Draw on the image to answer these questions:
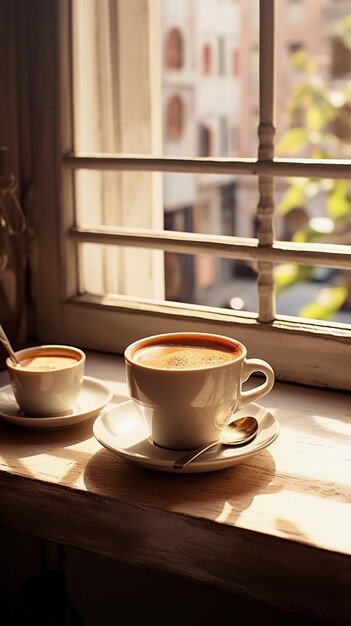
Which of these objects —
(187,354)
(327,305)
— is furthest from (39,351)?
(327,305)

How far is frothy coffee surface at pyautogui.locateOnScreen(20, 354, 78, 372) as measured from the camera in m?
0.90

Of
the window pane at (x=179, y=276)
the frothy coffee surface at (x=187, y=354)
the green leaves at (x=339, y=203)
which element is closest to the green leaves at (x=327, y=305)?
the window pane at (x=179, y=276)

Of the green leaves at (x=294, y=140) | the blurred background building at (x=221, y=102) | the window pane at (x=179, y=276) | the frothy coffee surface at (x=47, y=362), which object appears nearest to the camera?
the frothy coffee surface at (x=47, y=362)

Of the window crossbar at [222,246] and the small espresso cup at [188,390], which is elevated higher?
the window crossbar at [222,246]

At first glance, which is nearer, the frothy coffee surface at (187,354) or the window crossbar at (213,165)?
the frothy coffee surface at (187,354)

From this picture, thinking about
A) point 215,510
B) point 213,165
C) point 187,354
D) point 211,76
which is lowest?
point 215,510

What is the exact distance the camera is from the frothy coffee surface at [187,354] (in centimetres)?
77

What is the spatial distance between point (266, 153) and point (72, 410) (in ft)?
1.29

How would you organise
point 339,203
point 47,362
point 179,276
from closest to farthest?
point 47,362, point 339,203, point 179,276

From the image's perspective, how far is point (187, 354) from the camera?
2.65ft

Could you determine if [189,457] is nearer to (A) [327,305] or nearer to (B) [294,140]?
(A) [327,305]

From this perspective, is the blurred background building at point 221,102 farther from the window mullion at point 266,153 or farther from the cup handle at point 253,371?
the cup handle at point 253,371

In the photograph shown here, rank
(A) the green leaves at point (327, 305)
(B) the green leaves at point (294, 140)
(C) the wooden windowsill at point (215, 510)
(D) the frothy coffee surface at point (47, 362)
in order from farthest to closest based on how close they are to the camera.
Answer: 1. (B) the green leaves at point (294, 140)
2. (A) the green leaves at point (327, 305)
3. (D) the frothy coffee surface at point (47, 362)
4. (C) the wooden windowsill at point (215, 510)

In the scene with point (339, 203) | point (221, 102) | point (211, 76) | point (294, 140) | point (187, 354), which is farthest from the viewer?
point (221, 102)
